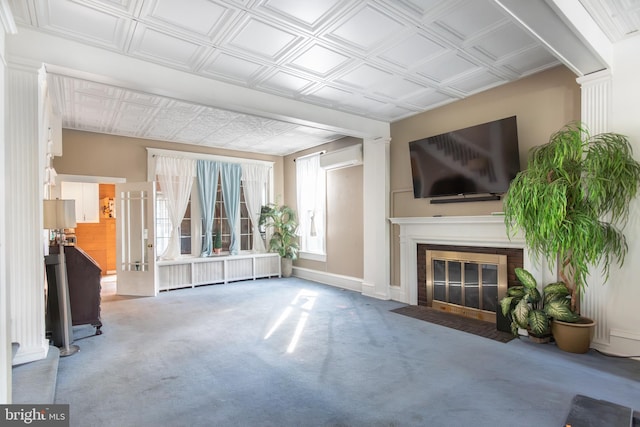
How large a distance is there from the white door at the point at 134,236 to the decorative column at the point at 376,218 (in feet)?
12.3

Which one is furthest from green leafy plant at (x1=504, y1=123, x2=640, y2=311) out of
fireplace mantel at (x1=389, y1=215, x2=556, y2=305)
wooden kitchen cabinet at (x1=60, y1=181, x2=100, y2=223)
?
wooden kitchen cabinet at (x1=60, y1=181, x2=100, y2=223)

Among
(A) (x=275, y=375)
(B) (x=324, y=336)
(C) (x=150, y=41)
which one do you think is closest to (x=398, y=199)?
(B) (x=324, y=336)

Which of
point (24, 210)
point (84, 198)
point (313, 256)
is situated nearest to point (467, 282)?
point (313, 256)

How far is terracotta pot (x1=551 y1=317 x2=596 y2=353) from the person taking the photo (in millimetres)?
3104

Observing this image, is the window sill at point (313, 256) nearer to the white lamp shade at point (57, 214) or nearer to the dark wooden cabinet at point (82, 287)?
the dark wooden cabinet at point (82, 287)

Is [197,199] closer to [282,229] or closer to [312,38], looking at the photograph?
[282,229]

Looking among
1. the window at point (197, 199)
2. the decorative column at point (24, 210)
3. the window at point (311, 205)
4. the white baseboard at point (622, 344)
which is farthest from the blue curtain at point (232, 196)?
the white baseboard at point (622, 344)

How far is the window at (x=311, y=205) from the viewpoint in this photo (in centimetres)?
693

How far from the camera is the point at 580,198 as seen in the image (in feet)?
9.80

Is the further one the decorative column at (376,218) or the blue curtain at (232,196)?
the blue curtain at (232,196)

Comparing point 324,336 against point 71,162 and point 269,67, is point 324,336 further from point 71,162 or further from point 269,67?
point 71,162

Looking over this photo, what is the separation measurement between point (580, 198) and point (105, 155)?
690cm

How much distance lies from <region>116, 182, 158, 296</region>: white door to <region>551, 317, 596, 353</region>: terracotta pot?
19.2 feet

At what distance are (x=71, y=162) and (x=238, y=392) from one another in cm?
533
